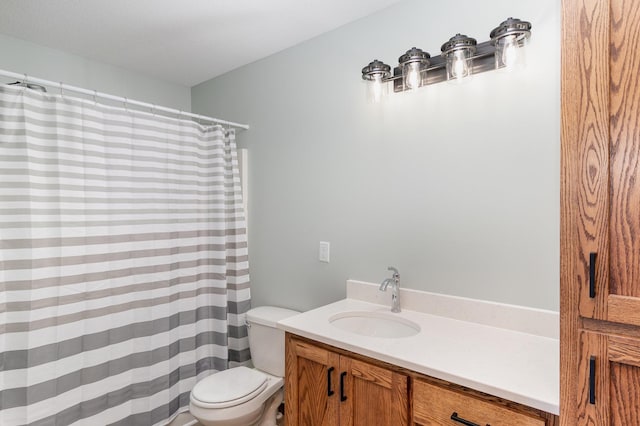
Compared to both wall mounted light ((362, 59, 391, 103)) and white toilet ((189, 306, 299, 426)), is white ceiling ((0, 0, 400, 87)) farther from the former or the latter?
white toilet ((189, 306, 299, 426))

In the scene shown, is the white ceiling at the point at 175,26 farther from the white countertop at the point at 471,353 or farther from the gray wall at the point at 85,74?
the white countertop at the point at 471,353

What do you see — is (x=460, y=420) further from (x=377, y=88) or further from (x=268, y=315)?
(x=377, y=88)

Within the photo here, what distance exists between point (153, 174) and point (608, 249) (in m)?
2.07

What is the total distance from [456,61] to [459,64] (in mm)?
18

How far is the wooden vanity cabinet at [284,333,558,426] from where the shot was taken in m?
1.06

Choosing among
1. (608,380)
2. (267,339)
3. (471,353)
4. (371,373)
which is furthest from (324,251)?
(608,380)

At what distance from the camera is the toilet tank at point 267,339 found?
83.9 inches

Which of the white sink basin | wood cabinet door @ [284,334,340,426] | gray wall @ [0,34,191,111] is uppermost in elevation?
gray wall @ [0,34,191,111]

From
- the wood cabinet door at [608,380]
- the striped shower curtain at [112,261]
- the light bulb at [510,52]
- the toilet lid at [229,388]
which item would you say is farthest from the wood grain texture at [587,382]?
the striped shower curtain at [112,261]

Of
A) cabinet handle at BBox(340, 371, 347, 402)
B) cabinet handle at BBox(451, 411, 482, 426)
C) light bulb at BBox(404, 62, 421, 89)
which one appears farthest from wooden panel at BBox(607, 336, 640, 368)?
light bulb at BBox(404, 62, 421, 89)

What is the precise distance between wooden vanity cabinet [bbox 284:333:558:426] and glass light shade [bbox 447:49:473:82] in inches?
47.7

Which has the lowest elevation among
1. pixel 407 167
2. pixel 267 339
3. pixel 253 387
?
pixel 253 387

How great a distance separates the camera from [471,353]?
1263 millimetres

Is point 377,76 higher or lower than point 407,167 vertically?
higher
